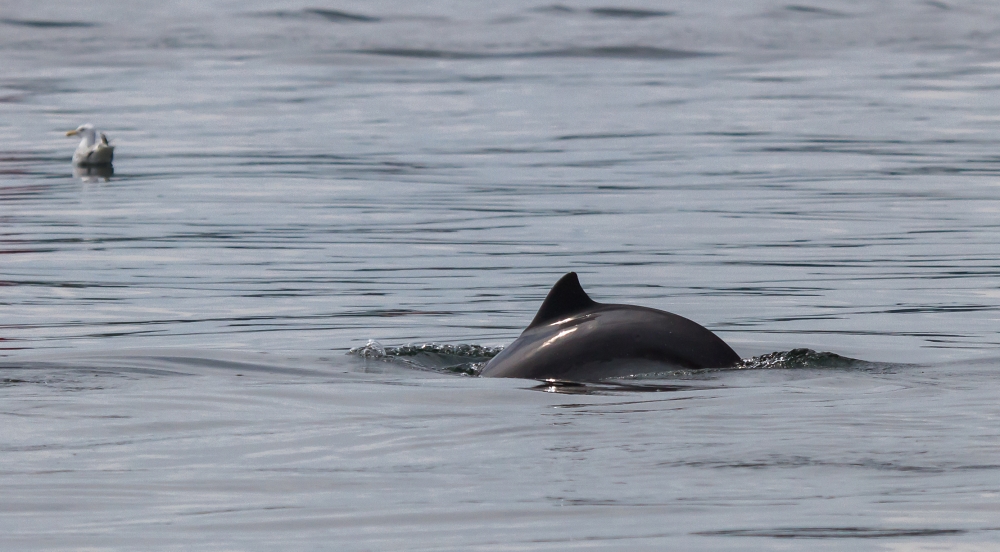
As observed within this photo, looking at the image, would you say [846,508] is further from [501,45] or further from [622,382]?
[501,45]

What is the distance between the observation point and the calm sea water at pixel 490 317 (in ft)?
19.5

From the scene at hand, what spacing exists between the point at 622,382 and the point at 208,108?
3460 cm

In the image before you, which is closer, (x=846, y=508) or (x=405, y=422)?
(x=846, y=508)

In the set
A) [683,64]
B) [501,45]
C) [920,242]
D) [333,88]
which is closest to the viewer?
[920,242]

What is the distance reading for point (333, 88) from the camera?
4600 centimetres

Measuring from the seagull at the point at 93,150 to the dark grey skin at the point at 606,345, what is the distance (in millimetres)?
21534

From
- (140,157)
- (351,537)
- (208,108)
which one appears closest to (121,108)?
(208,108)

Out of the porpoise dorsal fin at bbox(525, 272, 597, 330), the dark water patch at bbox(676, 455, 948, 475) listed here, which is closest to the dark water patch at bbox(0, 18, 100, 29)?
the porpoise dorsal fin at bbox(525, 272, 597, 330)

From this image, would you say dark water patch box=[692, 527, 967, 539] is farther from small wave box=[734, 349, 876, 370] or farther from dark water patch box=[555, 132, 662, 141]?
dark water patch box=[555, 132, 662, 141]

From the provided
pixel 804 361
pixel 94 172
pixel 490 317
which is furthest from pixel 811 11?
pixel 804 361

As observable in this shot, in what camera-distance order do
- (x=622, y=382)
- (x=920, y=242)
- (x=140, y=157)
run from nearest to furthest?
1. (x=622, y=382)
2. (x=920, y=242)
3. (x=140, y=157)

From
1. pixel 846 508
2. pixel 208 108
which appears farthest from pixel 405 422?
pixel 208 108

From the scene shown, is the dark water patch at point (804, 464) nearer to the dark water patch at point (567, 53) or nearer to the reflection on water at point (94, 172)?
the reflection on water at point (94, 172)

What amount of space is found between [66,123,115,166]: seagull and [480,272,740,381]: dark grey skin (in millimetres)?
21534
